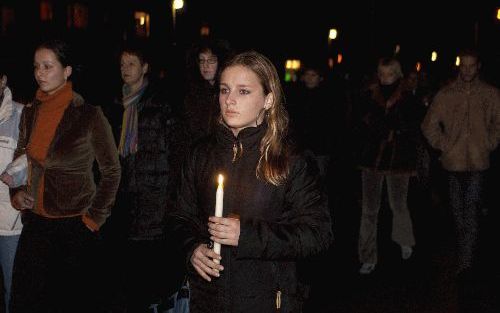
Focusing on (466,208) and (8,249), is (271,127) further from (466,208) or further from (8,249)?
(466,208)

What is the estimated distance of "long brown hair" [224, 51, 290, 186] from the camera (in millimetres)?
Result: 2949

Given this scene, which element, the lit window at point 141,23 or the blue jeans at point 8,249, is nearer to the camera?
the blue jeans at point 8,249

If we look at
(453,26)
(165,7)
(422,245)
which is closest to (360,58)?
(453,26)

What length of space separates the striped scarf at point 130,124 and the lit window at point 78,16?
22.4m

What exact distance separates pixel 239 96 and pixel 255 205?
1.71 ft

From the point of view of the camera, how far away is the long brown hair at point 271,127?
2.95m

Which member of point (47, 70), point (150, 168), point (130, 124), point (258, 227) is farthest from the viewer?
point (130, 124)

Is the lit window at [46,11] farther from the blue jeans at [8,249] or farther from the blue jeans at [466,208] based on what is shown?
the blue jeans at [8,249]

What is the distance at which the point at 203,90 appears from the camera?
590cm

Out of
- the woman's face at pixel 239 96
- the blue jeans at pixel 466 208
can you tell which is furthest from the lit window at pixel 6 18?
the woman's face at pixel 239 96

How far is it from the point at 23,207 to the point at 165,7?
92.8 feet

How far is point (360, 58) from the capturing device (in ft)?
180

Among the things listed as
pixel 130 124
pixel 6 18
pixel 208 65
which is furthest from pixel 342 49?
pixel 130 124

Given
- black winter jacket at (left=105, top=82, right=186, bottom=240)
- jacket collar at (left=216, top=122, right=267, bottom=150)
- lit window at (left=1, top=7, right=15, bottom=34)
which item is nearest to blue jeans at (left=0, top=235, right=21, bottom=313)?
black winter jacket at (left=105, top=82, right=186, bottom=240)
